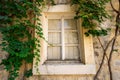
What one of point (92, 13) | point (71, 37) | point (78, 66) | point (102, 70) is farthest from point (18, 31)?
point (102, 70)

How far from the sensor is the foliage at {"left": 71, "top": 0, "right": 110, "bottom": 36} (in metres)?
2.72

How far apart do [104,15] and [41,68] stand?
124cm

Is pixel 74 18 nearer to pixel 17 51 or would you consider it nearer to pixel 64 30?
pixel 64 30

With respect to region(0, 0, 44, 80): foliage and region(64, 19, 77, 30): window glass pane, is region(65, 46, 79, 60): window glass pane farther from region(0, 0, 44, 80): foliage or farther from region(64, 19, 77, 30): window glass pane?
region(0, 0, 44, 80): foliage

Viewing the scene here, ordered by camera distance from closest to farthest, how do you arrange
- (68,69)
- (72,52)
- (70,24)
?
(68,69)
(72,52)
(70,24)

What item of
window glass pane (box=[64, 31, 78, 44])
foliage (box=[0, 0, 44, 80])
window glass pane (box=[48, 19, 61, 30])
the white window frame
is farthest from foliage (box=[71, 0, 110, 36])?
foliage (box=[0, 0, 44, 80])

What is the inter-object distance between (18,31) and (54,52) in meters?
0.67

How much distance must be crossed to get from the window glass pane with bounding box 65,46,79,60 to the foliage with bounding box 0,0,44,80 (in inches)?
20.3

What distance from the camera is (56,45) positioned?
2.96 metres

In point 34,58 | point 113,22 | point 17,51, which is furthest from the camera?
point 113,22

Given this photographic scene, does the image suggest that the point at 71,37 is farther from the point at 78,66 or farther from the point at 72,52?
the point at 78,66

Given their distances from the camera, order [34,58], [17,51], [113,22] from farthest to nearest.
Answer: [113,22]
[34,58]
[17,51]

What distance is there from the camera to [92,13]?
8.97 ft

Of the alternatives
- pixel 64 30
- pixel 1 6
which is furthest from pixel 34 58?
pixel 1 6
